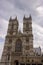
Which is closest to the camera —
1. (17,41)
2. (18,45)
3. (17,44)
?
(18,45)

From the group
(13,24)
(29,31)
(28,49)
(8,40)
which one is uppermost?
(13,24)

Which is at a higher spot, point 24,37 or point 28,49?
point 24,37

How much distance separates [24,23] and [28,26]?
2.26m

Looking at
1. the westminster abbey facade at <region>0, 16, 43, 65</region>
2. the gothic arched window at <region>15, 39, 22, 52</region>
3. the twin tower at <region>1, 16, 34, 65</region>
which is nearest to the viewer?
the westminster abbey facade at <region>0, 16, 43, 65</region>

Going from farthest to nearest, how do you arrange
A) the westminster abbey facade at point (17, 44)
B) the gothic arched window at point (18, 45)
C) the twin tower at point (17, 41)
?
the gothic arched window at point (18, 45) → the twin tower at point (17, 41) → the westminster abbey facade at point (17, 44)

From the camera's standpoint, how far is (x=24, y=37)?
140ft

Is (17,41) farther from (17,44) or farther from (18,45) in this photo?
(18,45)

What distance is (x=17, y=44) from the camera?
4297 cm

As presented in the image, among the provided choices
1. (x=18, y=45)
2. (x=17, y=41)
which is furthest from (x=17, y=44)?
Answer: (x=17, y=41)

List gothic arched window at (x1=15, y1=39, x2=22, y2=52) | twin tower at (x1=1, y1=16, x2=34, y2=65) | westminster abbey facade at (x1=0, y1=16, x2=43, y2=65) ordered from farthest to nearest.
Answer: gothic arched window at (x1=15, y1=39, x2=22, y2=52) < twin tower at (x1=1, y1=16, x2=34, y2=65) < westminster abbey facade at (x1=0, y1=16, x2=43, y2=65)

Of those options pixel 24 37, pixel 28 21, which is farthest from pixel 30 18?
pixel 24 37

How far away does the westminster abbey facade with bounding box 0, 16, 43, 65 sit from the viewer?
3679cm

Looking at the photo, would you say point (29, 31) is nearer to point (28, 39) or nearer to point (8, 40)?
point (28, 39)

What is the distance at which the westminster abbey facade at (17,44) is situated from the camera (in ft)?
121
